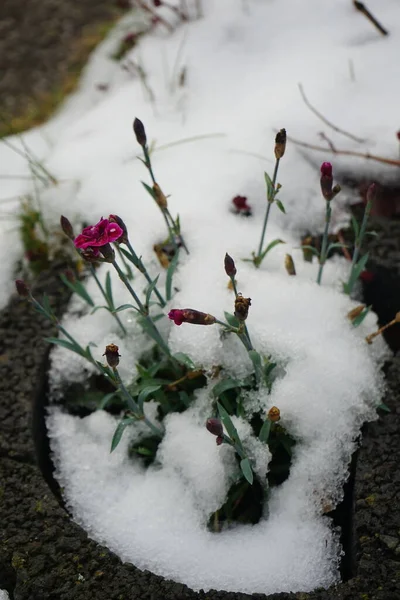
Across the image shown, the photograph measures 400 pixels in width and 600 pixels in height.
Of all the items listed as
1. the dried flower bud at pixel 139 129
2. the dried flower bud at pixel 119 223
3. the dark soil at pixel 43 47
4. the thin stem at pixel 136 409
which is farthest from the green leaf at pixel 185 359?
the dark soil at pixel 43 47

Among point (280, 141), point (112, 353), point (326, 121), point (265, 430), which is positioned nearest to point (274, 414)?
point (265, 430)

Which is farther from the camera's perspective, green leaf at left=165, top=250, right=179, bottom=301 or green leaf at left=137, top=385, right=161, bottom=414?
green leaf at left=165, top=250, right=179, bottom=301

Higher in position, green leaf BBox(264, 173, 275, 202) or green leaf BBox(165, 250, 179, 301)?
green leaf BBox(264, 173, 275, 202)

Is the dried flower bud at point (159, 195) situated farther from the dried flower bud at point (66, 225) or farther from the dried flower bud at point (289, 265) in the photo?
the dried flower bud at point (289, 265)

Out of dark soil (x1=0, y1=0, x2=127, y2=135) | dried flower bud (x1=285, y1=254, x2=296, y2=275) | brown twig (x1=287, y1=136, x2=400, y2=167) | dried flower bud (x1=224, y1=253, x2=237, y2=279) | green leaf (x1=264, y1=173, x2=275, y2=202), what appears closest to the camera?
dried flower bud (x1=224, y1=253, x2=237, y2=279)

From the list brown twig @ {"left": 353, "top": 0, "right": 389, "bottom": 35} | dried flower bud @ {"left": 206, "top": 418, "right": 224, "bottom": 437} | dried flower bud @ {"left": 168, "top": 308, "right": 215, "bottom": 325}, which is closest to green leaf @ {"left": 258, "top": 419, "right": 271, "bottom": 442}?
dried flower bud @ {"left": 206, "top": 418, "right": 224, "bottom": 437}

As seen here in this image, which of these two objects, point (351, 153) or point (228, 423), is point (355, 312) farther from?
point (351, 153)

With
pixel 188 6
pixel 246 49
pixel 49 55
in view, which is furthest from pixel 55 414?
pixel 49 55

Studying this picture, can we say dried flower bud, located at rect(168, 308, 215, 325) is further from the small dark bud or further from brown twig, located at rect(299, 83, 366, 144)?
brown twig, located at rect(299, 83, 366, 144)
